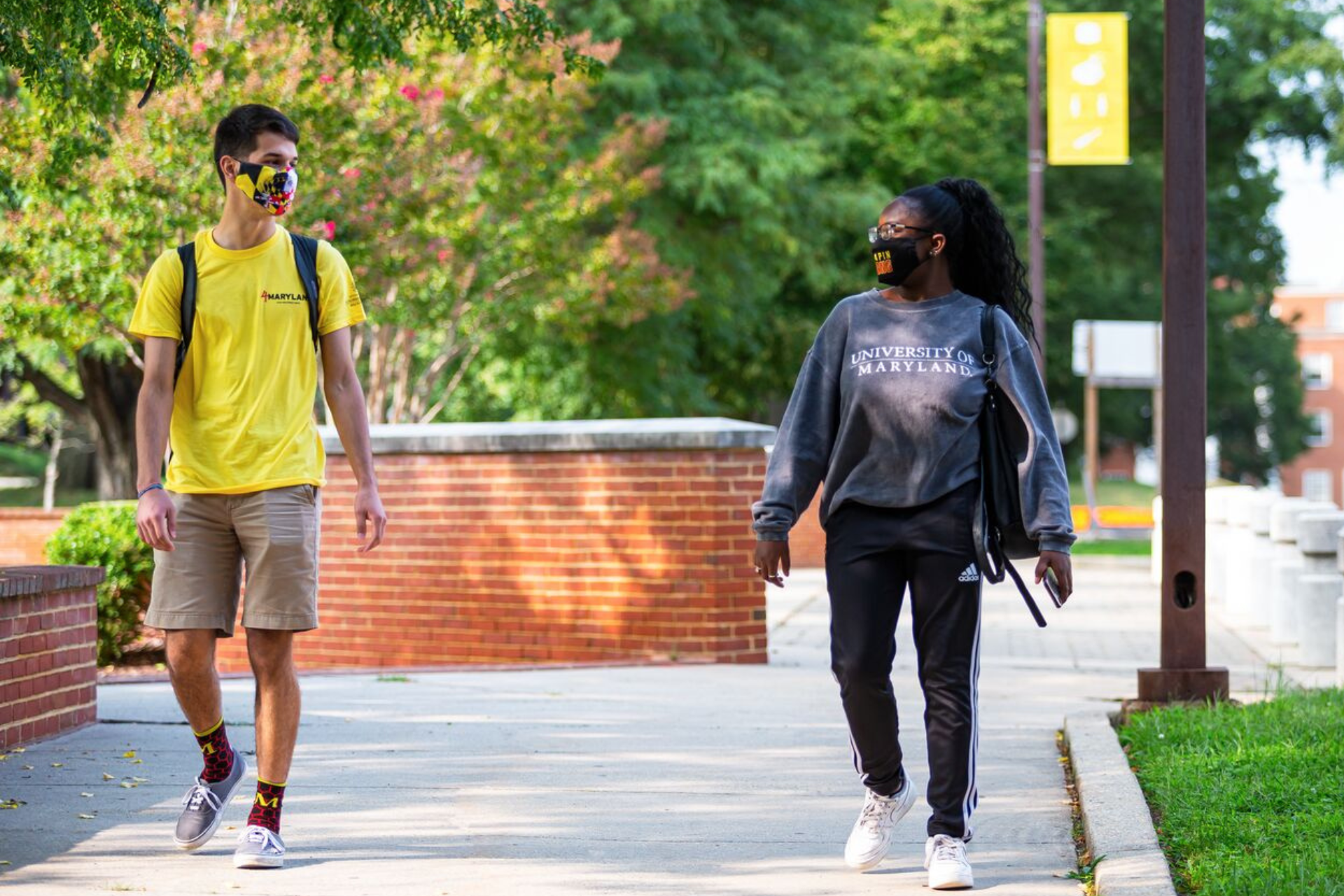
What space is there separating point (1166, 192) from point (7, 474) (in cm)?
3682

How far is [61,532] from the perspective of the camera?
42.5 feet

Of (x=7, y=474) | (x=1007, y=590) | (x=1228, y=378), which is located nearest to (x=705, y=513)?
(x=1007, y=590)

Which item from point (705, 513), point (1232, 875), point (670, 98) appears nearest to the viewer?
point (1232, 875)

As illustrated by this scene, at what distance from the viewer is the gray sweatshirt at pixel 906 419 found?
4797 millimetres

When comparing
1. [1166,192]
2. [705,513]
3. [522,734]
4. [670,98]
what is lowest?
[522,734]

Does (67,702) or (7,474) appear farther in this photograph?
(7,474)

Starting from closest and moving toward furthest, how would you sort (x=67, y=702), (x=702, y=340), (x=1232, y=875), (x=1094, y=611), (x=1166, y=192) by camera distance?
(x=1232, y=875) < (x=67, y=702) < (x=1166, y=192) < (x=1094, y=611) < (x=702, y=340)

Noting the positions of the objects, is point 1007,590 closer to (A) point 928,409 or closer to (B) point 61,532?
(B) point 61,532

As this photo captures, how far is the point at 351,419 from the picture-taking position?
5113 mm

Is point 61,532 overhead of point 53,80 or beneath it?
beneath

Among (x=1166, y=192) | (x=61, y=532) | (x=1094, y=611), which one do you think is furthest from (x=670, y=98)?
(x=1166, y=192)

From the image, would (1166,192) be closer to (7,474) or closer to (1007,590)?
(1007,590)

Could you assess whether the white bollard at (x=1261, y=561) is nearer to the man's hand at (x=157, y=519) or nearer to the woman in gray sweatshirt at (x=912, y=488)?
the woman in gray sweatshirt at (x=912, y=488)

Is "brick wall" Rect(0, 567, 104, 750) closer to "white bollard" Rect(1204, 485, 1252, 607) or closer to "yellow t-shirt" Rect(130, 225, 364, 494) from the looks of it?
"yellow t-shirt" Rect(130, 225, 364, 494)
